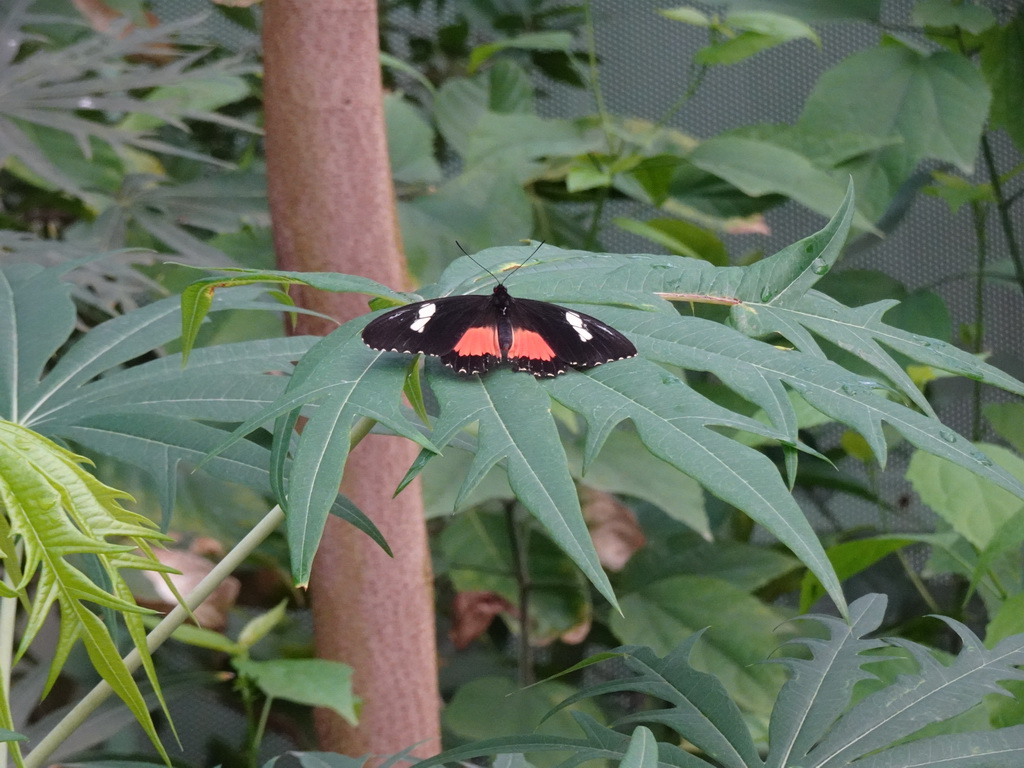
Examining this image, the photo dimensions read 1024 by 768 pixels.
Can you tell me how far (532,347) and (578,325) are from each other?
2cm

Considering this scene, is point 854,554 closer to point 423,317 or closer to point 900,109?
point 423,317

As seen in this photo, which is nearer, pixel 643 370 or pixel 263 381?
pixel 643 370

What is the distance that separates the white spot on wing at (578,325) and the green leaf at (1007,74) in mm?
874

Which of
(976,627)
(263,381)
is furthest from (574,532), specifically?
(976,627)

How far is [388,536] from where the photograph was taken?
1.96 ft

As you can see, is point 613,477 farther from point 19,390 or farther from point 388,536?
point 19,390

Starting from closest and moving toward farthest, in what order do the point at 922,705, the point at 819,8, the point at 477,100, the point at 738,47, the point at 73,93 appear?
the point at 922,705, the point at 73,93, the point at 738,47, the point at 819,8, the point at 477,100

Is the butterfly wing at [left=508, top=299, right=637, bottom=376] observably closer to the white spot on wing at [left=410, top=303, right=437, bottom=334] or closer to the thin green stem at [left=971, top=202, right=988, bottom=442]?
the white spot on wing at [left=410, top=303, right=437, bottom=334]

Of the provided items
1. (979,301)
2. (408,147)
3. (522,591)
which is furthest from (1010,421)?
(408,147)

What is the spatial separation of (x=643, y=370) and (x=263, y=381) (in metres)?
0.17

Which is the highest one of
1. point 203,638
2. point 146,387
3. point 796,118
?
point 796,118

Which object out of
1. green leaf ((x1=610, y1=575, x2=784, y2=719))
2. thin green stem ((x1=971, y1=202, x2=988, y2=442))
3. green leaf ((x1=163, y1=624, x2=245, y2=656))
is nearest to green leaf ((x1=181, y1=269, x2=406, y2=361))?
green leaf ((x1=163, y1=624, x2=245, y2=656))

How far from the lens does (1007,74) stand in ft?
3.24

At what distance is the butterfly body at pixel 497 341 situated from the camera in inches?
10.6
